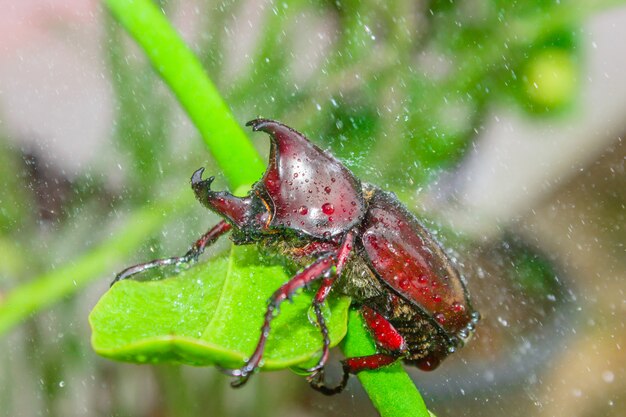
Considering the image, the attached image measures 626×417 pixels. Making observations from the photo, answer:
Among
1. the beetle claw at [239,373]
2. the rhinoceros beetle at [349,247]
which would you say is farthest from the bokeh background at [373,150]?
the beetle claw at [239,373]

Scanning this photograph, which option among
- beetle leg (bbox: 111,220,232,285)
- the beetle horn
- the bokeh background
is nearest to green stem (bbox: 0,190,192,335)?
the bokeh background

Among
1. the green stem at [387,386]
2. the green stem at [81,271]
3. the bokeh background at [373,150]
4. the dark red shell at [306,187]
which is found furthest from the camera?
the bokeh background at [373,150]

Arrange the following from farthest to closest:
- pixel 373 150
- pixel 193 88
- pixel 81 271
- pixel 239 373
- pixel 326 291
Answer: pixel 373 150
pixel 81 271
pixel 193 88
pixel 326 291
pixel 239 373

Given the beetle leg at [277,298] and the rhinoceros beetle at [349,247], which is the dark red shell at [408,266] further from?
the beetle leg at [277,298]

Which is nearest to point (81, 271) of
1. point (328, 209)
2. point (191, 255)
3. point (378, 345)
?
point (191, 255)

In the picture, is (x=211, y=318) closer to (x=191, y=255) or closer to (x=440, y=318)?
(x=191, y=255)

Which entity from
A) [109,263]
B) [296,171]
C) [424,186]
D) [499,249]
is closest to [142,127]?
[109,263]
